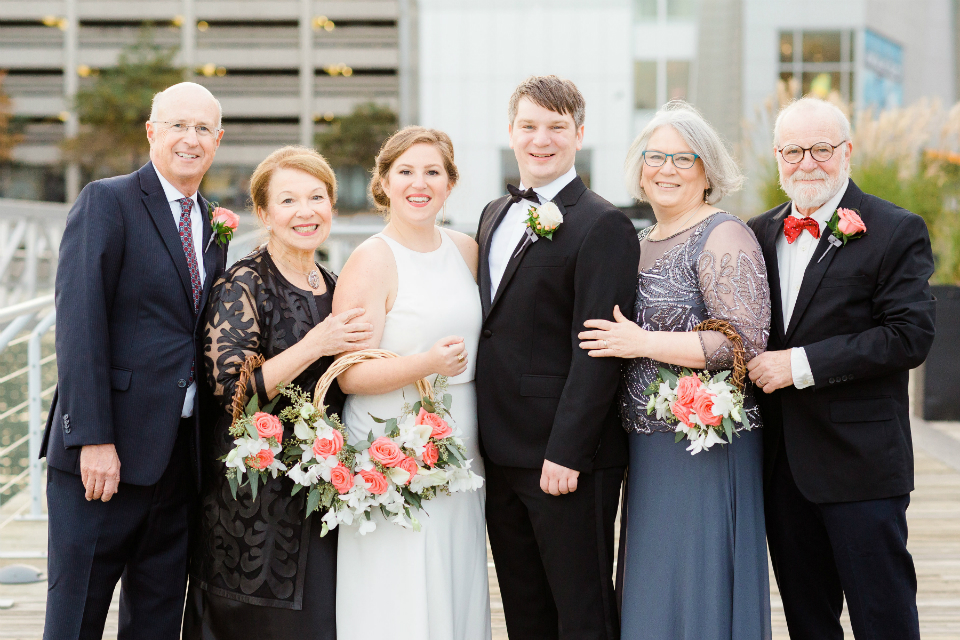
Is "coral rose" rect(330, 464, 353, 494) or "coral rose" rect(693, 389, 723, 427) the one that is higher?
"coral rose" rect(693, 389, 723, 427)

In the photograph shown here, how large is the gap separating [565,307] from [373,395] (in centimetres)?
72

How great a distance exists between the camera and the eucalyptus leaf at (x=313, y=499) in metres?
2.68

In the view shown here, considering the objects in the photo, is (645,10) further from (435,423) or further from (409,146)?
(435,423)

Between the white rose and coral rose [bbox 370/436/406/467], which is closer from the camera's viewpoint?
coral rose [bbox 370/436/406/467]

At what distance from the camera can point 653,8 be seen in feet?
91.7

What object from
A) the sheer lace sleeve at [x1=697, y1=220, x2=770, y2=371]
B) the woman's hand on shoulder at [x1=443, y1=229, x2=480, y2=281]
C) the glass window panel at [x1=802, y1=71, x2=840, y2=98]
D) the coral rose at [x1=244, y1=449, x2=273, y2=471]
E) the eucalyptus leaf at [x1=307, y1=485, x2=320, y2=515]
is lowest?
the eucalyptus leaf at [x1=307, y1=485, x2=320, y2=515]

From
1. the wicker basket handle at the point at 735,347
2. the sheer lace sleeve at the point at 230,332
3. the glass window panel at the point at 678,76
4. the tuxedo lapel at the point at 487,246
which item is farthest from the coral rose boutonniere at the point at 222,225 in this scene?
the glass window panel at the point at 678,76

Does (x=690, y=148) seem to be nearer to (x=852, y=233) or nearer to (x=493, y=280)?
(x=852, y=233)

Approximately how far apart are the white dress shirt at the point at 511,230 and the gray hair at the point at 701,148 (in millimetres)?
238

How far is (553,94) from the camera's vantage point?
289 centimetres

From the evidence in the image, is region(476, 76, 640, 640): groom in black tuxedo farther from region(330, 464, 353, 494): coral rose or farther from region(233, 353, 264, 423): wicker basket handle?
region(233, 353, 264, 423): wicker basket handle

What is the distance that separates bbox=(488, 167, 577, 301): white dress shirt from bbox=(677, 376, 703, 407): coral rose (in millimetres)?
695

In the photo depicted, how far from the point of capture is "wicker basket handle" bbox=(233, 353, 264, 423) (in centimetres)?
270

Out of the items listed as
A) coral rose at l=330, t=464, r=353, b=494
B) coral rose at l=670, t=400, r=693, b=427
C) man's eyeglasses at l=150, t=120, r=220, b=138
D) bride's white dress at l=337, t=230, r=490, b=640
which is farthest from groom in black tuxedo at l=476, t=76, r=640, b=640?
man's eyeglasses at l=150, t=120, r=220, b=138
